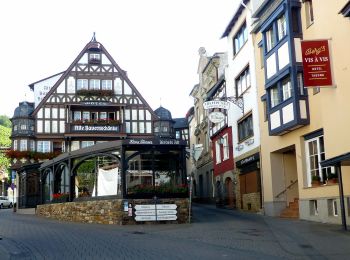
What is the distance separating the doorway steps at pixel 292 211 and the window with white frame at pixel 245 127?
5020mm

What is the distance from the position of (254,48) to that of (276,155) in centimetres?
561

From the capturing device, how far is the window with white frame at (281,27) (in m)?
22.1

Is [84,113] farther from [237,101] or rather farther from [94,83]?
[237,101]

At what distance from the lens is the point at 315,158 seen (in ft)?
69.3

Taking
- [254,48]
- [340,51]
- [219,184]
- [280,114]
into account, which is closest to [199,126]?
[219,184]

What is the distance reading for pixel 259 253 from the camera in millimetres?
12562

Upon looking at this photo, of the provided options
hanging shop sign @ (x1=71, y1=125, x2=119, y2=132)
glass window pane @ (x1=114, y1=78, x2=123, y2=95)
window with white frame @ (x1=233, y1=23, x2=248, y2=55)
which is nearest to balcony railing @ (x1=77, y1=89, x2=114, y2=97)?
glass window pane @ (x1=114, y1=78, x2=123, y2=95)

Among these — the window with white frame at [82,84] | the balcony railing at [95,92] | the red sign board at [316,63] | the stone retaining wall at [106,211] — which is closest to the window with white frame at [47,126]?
the balcony railing at [95,92]

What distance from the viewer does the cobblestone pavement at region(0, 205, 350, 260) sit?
40.6 feet

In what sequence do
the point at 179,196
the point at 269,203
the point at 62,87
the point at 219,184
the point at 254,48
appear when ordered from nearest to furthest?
1. the point at 179,196
2. the point at 269,203
3. the point at 254,48
4. the point at 219,184
5. the point at 62,87

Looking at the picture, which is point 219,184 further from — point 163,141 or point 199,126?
point 163,141

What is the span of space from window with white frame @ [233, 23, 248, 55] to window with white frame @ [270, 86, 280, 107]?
231 inches

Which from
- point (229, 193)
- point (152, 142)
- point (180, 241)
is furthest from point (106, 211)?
point (229, 193)

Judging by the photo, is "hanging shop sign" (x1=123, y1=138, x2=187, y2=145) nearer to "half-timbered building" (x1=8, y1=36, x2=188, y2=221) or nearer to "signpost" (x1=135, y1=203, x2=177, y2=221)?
"signpost" (x1=135, y1=203, x2=177, y2=221)
